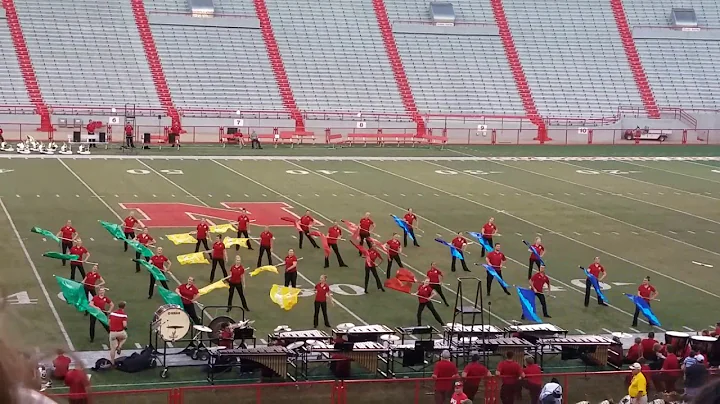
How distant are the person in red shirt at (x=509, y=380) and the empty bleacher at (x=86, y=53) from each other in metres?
A: 35.8

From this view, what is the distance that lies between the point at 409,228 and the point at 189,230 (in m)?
5.27

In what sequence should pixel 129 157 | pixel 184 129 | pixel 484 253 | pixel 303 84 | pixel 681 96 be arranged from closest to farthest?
1. pixel 484 253
2. pixel 129 157
3. pixel 184 129
4. pixel 303 84
5. pixel 681 96

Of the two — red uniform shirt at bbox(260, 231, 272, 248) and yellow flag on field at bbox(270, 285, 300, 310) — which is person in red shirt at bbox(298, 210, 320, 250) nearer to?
red uniform shirt at bbox(260, 231, 272, 248)

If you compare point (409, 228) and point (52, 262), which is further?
point (409, 228)

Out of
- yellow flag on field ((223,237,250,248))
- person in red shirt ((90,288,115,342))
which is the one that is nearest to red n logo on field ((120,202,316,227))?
yellow flag on field ((223,237,250,248))

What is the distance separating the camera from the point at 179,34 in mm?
50062

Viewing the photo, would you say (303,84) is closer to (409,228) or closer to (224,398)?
(409,228)

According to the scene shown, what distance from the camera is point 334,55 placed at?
170ft

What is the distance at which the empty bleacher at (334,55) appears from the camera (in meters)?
49.9

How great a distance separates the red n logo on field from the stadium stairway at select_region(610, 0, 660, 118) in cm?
3010

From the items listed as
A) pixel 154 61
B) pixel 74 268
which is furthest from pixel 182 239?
pixel 154 61

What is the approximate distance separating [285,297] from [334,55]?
35.9 meters

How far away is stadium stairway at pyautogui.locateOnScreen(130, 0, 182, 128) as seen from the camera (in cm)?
4634

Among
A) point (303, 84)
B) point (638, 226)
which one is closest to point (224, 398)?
point (638, 226)
